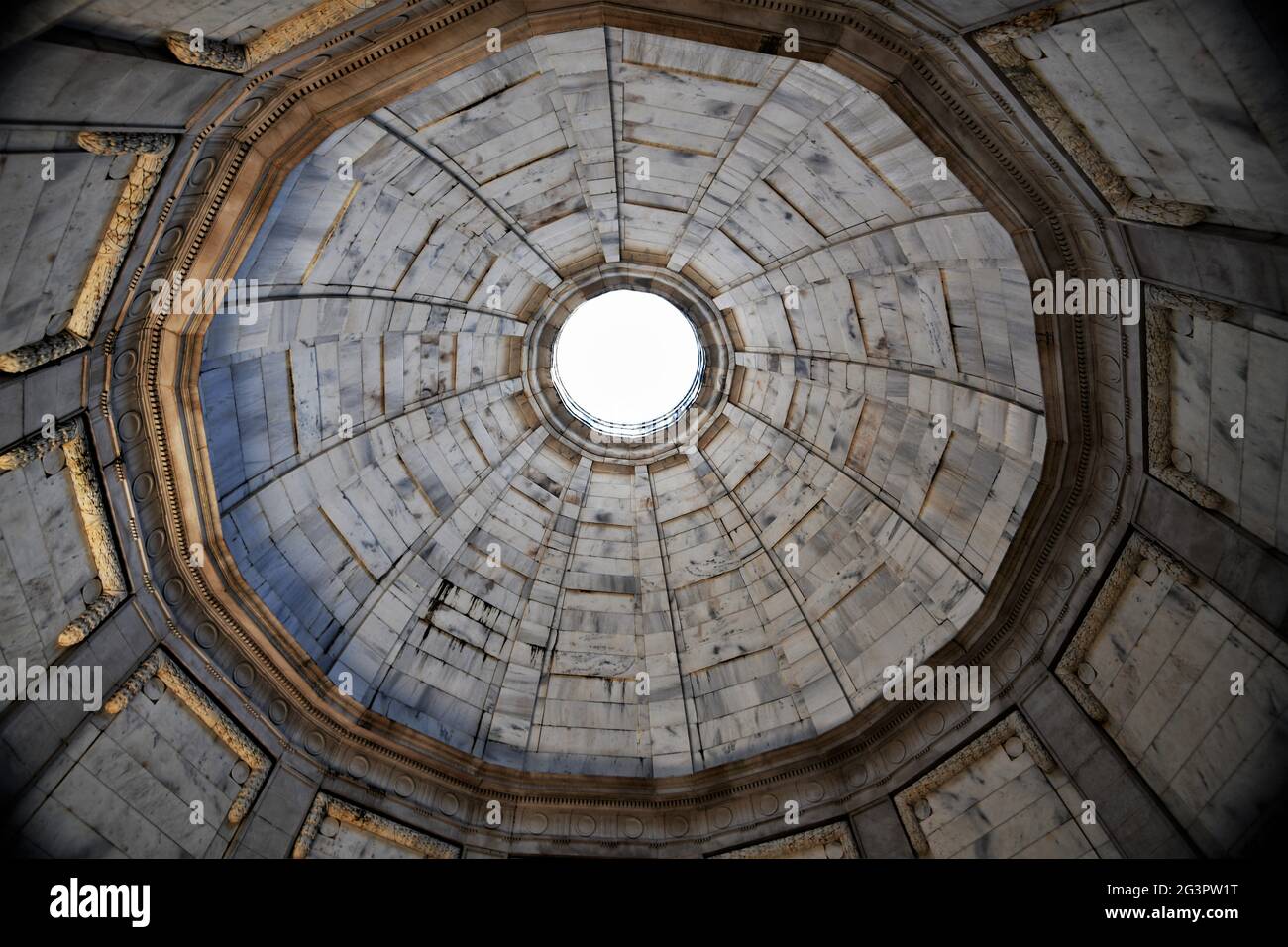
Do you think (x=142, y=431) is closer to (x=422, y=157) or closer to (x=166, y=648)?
(x=166, y=648)

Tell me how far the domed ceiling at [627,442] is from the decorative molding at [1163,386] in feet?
7.89

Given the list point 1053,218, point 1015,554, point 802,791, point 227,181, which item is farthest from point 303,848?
point 1053,218

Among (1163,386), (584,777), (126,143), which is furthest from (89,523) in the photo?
(1163,386)

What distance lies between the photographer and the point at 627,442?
821 inches

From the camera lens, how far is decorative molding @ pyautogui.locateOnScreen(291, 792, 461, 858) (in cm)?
1483

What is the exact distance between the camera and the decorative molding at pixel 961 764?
1402 centimetres

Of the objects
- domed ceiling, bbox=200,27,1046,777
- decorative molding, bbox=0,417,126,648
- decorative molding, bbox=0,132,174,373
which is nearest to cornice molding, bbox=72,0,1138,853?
decorative molding, bbox=0,132,174,373

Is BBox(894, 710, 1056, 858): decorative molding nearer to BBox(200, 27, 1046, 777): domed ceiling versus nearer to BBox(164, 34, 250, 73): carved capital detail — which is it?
BBox(200, 27, 1046, 777): domed ceiling

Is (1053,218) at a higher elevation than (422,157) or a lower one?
lower

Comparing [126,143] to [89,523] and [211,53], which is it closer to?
[211,53]

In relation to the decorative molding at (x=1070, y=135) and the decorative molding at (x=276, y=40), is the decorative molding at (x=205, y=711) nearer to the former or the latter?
the decorative molding at (x=276, y=40)

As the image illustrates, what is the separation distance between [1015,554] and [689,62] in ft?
30.8

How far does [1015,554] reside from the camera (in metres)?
15.0

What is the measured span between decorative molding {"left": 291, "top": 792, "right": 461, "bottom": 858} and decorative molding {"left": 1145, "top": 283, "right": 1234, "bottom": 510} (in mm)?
13174
